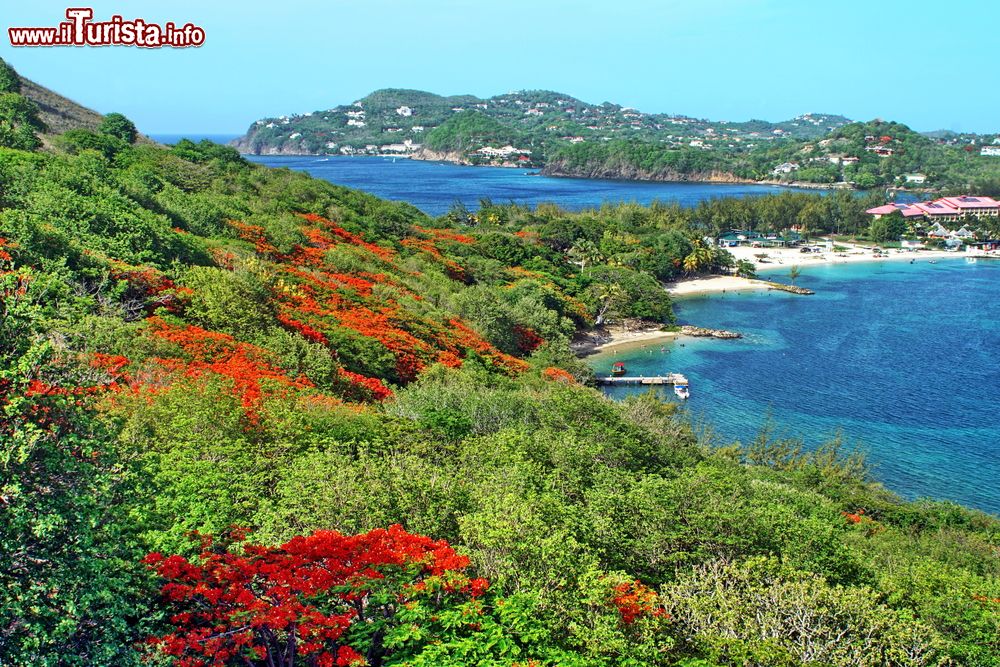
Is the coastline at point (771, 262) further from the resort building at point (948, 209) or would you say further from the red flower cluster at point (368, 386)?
the red flower cluster at point (368, 386)

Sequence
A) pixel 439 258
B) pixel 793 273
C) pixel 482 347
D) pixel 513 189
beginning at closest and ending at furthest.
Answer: pixel 482 347 → pixel 439 258 → pixel 793 273 → pixel 513 189

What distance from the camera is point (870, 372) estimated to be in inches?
1834

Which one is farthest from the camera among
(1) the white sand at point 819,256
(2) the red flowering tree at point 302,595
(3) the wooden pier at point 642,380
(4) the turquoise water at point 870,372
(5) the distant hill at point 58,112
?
(1) the white sand at point 819,256

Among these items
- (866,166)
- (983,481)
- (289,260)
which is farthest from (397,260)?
(866,166)

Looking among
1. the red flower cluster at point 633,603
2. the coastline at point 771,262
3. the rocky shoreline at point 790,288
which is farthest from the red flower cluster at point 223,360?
the rocky shoreline at point 790,288

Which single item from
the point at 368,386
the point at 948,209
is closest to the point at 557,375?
the point at 368,386

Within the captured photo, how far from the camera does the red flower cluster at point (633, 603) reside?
10242mm

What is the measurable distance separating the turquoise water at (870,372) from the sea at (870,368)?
0.09 metres

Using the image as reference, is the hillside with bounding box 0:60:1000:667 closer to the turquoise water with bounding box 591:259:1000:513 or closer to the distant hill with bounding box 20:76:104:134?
the turquoise water with bounding box 591:259:1000:513

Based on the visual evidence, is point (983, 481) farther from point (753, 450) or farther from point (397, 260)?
point (397, 260)

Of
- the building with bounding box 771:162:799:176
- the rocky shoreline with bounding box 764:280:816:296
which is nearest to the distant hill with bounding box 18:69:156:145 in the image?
the rocky shoreline with bounding box 764:280:816:296

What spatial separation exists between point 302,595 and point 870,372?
46.3 m

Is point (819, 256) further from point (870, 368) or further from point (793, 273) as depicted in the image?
point (870, 368)

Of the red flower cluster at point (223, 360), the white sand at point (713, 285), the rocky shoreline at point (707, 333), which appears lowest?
the rocky shoreline at point (707, 333)
